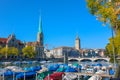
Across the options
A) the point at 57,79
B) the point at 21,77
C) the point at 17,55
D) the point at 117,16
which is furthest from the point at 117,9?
the point at 17,55

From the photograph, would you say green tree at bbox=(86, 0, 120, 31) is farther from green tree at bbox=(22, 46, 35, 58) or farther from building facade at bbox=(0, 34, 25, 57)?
building facade at bbox=(0, 34, 25, 57)

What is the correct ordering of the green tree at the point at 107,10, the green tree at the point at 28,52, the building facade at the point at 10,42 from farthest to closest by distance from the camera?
1. the building facade at the point at 10,42
2. the green tree at the point at 28,52
3. the green tree at the point at 107,10

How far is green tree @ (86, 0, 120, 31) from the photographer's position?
13961 millimetres

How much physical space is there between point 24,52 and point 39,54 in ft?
145

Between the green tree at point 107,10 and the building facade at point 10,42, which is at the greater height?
the building facade at point 10,42

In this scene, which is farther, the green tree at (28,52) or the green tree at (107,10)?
the green tree at (28,52)

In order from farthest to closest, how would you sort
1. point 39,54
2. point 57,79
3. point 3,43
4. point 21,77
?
point 39,54, point 3,43, point 21,77, point 57,79

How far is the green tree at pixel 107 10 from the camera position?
14.0 meters

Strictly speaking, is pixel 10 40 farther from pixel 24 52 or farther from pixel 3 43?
pixel 24 52

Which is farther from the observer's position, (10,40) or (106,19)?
(10,40)

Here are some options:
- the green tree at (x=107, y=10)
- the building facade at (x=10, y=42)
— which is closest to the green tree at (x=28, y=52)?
the building facade at (x=10, y=42)

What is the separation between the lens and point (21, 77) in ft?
122

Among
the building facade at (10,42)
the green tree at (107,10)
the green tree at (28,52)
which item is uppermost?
the building facade at (10,42)

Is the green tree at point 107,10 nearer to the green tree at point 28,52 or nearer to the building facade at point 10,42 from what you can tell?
the green tree at point 28,52
